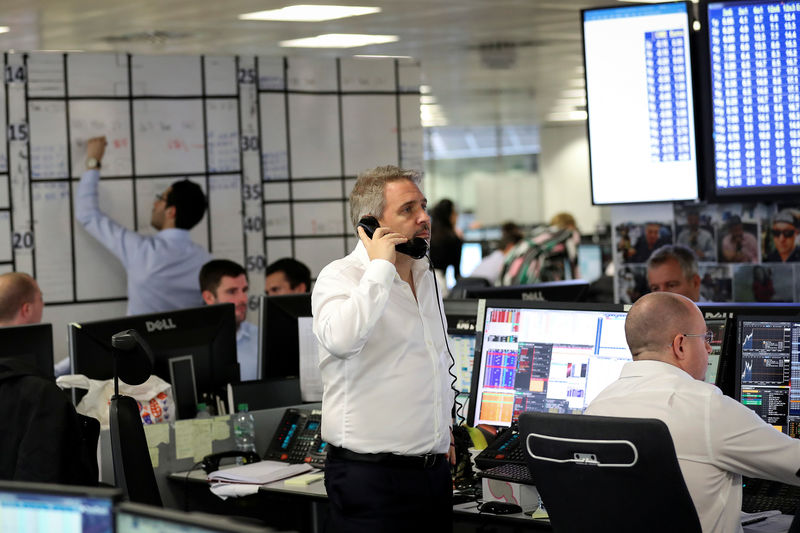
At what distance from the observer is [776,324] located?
2934mm

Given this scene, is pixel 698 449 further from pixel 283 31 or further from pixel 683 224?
pixel 283 31

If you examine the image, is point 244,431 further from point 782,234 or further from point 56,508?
point 782,234


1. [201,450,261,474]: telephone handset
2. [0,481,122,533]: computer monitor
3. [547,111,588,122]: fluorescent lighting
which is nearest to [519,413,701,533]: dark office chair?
[0,481,122,533]: computer monitor

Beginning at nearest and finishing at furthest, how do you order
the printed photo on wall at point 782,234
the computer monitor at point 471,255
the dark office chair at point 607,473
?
the dark office chair at point 607,473 → the printed photo on wall at point 782,234 → the computer monitor at point 471,255

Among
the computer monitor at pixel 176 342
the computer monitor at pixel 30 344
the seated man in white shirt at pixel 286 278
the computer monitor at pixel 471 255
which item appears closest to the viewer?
the computer monitor at pixel 30 344

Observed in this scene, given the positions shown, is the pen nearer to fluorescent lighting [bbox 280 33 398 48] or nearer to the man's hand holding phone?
the man's hand holding phone

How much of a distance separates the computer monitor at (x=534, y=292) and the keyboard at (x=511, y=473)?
1401 millimetres

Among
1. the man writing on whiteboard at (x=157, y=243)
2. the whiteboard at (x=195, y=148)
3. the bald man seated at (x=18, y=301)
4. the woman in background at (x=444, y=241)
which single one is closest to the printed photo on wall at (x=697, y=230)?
the whiteboard at (x=195, y=148)

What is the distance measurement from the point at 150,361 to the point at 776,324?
5.63ft

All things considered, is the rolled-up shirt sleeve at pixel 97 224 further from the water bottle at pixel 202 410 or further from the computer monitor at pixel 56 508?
the computer monitor at pixel 56 508

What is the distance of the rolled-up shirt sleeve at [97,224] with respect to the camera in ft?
18.5

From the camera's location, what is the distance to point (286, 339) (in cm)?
405

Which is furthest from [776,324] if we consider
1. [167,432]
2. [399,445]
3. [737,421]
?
[167,432]

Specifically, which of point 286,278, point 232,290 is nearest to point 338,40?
point 286,278
